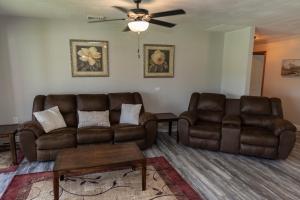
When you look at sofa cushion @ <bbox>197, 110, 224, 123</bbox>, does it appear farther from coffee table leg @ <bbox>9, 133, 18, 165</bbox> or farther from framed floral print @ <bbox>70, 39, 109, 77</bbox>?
coffee table leg @ <bbox>9, 133, 18, 165</bbox>

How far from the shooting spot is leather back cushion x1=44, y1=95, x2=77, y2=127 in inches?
149

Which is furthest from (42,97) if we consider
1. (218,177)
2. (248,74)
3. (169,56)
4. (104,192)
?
(248,74)

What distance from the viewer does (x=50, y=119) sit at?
349 cm

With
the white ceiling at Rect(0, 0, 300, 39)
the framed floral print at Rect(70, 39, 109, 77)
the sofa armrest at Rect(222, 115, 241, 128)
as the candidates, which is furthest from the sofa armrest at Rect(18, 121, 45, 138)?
the sofa armrest at Rect(222, 115, 241, 128)

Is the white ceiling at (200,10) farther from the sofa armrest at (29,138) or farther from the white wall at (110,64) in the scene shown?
the sofa armrest at (29,138)

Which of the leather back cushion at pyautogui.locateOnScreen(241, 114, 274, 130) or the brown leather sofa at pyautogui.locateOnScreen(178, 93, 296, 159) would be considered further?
the leather back cushion at pyautogui.locateOnScreen(241, 114, 274, 130)

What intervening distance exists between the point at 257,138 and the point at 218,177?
1.09 meters

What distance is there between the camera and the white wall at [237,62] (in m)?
4.42

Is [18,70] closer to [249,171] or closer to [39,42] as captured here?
[39,42]

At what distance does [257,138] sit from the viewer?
3.44 m

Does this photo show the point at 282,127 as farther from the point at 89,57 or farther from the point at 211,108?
the point at 89,57

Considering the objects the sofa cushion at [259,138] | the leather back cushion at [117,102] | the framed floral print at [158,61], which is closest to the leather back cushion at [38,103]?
the leather back cushion at [117,102]

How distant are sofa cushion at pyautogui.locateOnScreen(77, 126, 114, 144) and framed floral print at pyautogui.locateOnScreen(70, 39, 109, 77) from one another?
135cm

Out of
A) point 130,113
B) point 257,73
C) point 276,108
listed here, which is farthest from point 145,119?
point 257,73
